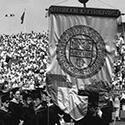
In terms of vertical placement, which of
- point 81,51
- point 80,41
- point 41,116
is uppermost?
point 80,41

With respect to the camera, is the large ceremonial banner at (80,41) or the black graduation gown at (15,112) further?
the black graduation gown at (15,112)

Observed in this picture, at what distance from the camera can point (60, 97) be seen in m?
11.0

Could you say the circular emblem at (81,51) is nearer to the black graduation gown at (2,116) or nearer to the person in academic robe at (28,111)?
the person in academic robe at (28,111)

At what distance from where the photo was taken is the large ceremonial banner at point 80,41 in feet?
35.6

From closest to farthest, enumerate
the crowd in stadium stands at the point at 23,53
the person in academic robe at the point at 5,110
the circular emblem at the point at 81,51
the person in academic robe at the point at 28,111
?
the circular emblem at the point at 81,51
the person in academic robe at the point at 28,111
the person in academic robe at the point at 5,110
the crowd in stadium stands at the point at 23,53

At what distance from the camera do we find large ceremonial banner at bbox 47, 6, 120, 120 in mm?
10844

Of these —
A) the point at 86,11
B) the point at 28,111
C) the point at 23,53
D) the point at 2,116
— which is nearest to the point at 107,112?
the point at 28,111

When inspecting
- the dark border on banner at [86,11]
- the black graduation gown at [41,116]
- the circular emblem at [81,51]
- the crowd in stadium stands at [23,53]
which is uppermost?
the crowd in stadium stands at [23,53]

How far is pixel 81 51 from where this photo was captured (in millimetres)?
10891

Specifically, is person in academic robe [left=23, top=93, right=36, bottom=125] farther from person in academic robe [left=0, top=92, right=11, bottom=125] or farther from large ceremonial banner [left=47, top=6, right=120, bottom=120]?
large ceremonial banner [left=47, top=6, right=120, bottom=120]

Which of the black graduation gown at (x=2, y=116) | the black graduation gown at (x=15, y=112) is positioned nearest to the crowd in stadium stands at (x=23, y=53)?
the black graduation gown at (x=2, y=116)

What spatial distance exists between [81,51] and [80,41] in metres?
0.21

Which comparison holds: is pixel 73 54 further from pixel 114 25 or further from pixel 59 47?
pixel 114 25

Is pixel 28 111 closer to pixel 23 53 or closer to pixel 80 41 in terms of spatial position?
pixel 80 41
